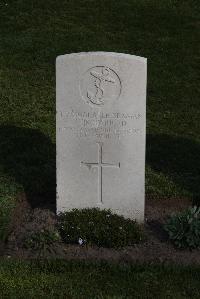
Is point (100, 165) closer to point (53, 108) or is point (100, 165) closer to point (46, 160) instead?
point (46, 160)

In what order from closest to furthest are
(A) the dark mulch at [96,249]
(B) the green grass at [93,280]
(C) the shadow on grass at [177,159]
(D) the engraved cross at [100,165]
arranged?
(B) the green grass at [93,280]
(A) the dark mulch at [96,249]
(D) the engraved cross at [100,165]
(C) the shadow on grass at [177,159]

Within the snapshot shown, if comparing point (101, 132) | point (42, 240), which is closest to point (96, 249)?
point (42, 240)

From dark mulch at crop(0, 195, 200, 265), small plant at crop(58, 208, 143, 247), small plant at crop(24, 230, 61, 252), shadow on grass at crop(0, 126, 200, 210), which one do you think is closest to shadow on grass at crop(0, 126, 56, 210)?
shadow on grass at crop(0, 126, 200, 210)

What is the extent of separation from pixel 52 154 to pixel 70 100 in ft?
8.59

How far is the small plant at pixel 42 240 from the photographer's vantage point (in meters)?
6.75

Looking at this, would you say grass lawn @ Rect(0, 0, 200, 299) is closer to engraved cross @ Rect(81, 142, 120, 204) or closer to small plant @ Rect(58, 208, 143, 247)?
small plant @ Rect(58, 208, 143, 247)

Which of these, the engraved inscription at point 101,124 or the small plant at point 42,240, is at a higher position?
the engraved inscription at point 101,124

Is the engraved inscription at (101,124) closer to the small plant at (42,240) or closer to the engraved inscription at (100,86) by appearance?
the engraved inscription at (100,86)

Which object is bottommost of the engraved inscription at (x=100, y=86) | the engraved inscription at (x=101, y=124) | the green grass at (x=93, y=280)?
the green grass at (x=93, y=280)

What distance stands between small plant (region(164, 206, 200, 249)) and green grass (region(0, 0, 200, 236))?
5.04ft

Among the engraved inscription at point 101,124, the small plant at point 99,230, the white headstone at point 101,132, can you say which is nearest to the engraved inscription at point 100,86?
the white headstone at point 101,132

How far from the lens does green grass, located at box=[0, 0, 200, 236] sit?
30.1 feet

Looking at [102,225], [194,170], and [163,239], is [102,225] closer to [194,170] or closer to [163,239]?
[163,239]

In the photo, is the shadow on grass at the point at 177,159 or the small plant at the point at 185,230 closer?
the small plant at the point at 185,230
